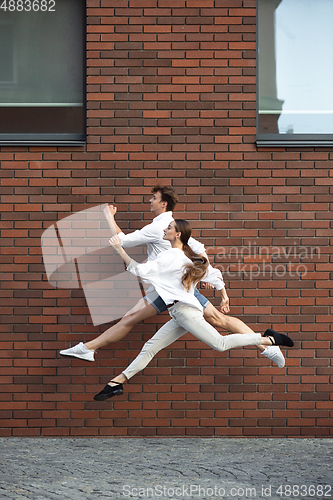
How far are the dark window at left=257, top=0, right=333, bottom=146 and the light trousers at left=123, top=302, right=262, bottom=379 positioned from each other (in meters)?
2.20

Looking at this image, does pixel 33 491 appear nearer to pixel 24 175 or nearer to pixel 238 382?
pixel 238 382

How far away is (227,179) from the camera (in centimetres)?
528

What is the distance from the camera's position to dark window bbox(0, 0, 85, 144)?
5426mm

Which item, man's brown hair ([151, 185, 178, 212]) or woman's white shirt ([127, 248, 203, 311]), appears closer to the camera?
woman's white shirt ([127, 248, 203, 311])

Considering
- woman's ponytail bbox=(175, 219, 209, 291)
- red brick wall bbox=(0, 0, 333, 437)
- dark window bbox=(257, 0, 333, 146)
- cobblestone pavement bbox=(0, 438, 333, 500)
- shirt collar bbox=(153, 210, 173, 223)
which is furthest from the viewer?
dark window bbox=(257, 0, 333, 146)

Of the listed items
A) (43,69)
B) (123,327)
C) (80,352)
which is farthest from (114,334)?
(43,69)

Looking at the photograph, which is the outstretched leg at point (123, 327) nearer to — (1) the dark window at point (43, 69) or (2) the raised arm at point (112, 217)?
(2) the raised arm at point (112, 217)

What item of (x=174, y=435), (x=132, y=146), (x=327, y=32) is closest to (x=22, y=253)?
(x=132, y=146)

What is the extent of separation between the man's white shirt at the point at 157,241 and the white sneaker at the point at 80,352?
103cm

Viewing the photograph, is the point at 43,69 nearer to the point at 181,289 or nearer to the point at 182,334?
the point at 181,289

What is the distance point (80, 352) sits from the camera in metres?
4.89

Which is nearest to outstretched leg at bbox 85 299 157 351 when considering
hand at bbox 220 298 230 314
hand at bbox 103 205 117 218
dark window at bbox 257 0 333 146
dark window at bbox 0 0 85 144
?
hand at bbox 220 298 230 314

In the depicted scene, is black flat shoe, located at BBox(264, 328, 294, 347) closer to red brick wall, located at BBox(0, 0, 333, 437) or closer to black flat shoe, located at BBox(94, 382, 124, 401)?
red brick wall, located at BBox(0, 0, 333, 437)

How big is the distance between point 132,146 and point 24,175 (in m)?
1.14
